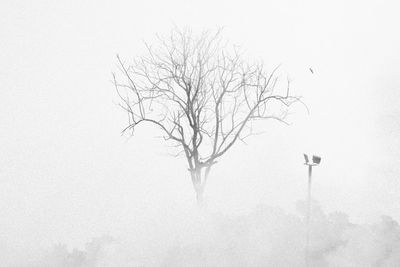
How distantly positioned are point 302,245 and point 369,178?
1397 centimetres

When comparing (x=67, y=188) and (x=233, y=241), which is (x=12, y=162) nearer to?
(x=67, y=188)

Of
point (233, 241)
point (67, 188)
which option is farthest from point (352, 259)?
point (67, 188)

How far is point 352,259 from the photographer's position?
11.4 m

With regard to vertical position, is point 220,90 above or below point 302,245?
above

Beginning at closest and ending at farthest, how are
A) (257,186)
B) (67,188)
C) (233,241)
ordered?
(233,241) < (257,186) < (67,188)

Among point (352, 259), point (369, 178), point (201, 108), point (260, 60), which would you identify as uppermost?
point (260, 60)

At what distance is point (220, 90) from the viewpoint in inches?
595

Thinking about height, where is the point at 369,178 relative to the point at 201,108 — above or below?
below

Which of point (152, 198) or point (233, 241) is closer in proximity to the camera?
point (233, 241)

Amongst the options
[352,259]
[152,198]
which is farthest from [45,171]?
[352,259]

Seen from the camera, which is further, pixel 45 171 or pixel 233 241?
pixel 45 171

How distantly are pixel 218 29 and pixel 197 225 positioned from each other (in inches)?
248

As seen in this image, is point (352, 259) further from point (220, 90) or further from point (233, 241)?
point (220, 90)

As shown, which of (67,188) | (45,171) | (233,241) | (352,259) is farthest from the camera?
(45,171)
